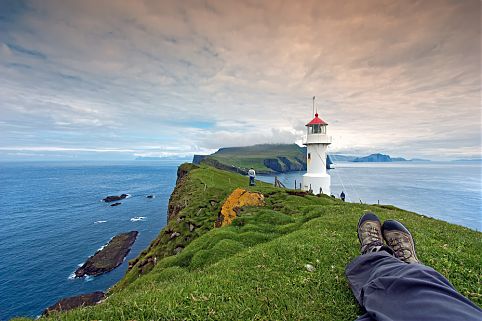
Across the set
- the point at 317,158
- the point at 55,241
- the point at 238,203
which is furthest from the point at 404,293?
the point at 55,241

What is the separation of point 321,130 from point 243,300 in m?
34.5

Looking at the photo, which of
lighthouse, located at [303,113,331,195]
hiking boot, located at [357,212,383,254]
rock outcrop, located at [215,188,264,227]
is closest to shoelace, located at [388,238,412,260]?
hiking boot, located at [357,212,383,254]

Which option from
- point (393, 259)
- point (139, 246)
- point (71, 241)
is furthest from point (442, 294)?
point (71, 241)

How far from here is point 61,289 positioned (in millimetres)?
35062

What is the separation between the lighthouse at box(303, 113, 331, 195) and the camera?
3462 cm

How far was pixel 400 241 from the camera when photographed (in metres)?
6.03

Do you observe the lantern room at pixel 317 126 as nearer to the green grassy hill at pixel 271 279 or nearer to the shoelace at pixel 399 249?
the green grassy hill at pixel 271 279

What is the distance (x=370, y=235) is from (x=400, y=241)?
2.27 ft

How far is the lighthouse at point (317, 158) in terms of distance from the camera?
1363 inches

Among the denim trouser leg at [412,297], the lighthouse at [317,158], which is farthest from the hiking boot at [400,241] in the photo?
the lighthouse at [317,158]

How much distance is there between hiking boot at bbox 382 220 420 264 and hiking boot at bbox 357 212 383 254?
0.20 meters

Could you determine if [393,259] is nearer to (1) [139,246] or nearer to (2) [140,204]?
(1) [139,246]

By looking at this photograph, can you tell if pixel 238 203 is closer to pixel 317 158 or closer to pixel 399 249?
pixel 399 249

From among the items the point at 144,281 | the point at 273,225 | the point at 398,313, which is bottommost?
the point at 144,281
